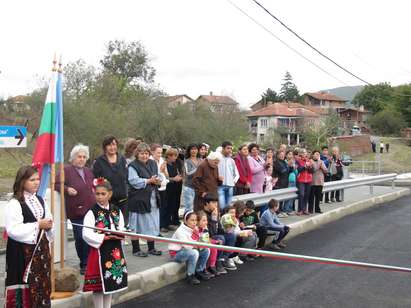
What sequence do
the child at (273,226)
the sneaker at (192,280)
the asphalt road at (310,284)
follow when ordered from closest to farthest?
the asphalt road at (310,284)
the sneaker at (192,280)
the child at (273,226)

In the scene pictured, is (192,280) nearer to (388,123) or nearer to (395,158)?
(395,158)

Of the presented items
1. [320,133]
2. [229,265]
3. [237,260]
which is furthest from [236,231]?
[320,133]

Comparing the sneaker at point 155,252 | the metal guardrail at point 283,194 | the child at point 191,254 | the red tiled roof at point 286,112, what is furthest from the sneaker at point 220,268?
the red tiled roof at point 286,112

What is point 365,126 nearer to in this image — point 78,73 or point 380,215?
point 78,73

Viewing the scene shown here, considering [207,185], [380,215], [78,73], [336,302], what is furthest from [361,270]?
[78,73]

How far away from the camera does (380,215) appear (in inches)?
527

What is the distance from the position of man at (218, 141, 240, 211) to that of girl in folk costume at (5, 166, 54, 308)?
17.2ft

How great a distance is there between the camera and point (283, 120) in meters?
94.8

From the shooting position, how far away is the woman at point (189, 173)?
939 cm

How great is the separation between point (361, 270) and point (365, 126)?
93.5 meters

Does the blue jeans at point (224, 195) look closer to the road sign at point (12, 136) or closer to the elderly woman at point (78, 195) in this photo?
the elderly woman at point (78, 195)

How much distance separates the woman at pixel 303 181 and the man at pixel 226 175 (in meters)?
2.78

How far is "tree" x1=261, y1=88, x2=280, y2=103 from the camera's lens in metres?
122

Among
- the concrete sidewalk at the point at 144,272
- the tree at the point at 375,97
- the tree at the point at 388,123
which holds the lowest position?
the concrete sidewalk at the point at 144,272
